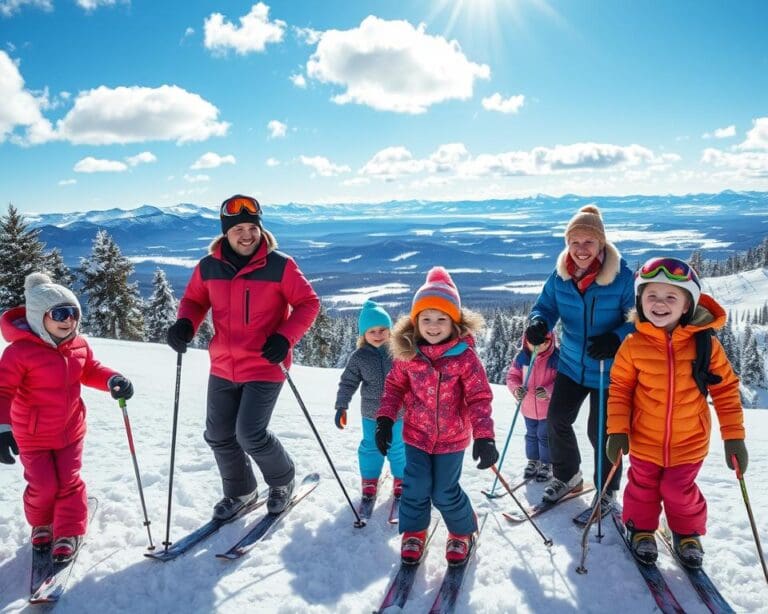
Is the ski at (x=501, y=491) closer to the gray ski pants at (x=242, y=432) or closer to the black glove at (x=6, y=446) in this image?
the gray ski pants at (x=242, y=432)

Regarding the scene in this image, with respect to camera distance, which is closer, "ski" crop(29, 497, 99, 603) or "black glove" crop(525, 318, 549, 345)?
"ski" crop(29, 497, 99, 603)

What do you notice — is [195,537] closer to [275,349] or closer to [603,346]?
[275,349]

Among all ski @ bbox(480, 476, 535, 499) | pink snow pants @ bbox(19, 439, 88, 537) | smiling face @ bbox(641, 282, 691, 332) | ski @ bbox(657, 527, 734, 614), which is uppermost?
smiling face @ bbox(641, 282, 691, 332)

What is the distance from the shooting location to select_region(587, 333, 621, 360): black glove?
368cm

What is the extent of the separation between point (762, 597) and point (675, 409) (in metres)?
1.29

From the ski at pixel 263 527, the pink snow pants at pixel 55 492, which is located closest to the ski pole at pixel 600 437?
the ski at pixel 263 527

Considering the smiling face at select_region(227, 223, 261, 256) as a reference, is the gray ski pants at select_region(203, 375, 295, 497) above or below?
below

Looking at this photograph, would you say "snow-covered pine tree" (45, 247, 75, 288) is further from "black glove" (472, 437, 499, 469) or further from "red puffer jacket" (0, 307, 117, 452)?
"black glove" (472, 437, 499, 469)

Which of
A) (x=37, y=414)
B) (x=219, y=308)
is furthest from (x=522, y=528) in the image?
(x=37, y=414)

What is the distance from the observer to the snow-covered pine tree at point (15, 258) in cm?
2381

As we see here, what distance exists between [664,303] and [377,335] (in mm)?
2383

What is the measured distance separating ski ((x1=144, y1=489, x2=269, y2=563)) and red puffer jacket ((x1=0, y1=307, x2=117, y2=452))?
113 centimetres

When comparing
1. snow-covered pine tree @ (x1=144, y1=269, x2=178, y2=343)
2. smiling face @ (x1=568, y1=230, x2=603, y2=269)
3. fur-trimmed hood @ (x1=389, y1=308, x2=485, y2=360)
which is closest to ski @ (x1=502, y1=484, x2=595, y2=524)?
fur-trimmed hood @ (x1=389, y1=308, x2=485, y2=360)

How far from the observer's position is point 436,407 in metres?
3.48
